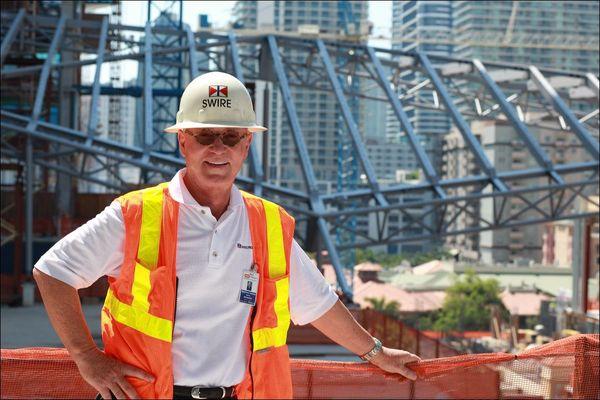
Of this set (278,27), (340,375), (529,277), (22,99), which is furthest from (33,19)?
(278,27)

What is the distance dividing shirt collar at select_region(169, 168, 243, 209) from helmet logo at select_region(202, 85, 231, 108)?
0.27m

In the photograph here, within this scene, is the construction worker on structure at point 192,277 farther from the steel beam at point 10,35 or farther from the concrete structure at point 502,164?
the concrete structure at point 502,164

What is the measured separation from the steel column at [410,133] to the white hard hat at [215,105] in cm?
2395

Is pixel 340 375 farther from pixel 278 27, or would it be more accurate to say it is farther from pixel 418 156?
pixel 278 27

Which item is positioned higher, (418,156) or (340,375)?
(418,156)

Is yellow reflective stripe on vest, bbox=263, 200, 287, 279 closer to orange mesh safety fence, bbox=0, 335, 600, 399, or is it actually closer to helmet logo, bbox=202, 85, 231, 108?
helmet logo, bbox=202, 85, 231, 108

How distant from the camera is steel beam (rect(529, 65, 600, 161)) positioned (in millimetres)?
29233

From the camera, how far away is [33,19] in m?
35.9

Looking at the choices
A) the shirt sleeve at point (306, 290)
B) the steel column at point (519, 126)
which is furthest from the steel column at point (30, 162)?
the shirt sleeve at point (306, 290)

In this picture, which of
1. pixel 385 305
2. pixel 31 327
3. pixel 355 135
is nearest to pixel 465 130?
pixel 355 135

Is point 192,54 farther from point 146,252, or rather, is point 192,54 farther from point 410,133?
point 146,252

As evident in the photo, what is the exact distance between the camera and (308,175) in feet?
90.8

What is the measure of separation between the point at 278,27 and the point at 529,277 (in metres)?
59.6

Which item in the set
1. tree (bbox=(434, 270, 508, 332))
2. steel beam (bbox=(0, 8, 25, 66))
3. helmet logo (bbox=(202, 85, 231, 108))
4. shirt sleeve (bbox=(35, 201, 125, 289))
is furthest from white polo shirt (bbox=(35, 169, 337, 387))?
tree (bbox=(434, 270, 508, 332))
